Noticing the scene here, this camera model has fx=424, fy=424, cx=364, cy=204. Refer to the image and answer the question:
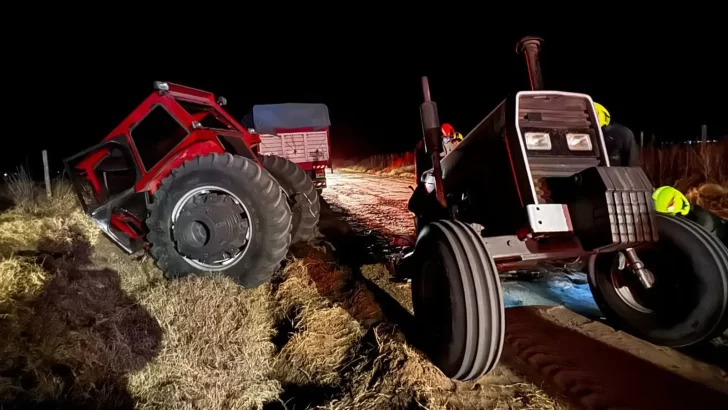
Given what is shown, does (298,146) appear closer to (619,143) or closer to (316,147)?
(316,147)

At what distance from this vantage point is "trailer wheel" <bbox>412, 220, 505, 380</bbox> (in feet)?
8.08

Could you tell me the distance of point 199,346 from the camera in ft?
10.8

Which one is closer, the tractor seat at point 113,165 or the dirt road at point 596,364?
the dirt road at point 596,364

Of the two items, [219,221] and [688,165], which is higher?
[219,221]

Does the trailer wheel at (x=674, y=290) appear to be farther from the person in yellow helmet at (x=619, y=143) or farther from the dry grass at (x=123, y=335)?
the dry grass at (x=123, y=335)

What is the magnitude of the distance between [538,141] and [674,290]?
5.39 ft

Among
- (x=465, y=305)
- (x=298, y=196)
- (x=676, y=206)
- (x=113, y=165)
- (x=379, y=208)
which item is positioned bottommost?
(x=379, y=208)

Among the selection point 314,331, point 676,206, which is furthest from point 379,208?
point 676,206

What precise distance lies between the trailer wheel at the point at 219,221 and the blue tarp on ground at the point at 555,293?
2489 millimetres

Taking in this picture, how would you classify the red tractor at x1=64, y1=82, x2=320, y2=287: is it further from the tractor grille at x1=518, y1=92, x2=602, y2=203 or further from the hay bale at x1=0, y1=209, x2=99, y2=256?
the tractor grille at x1=518, y1=92, x2=602, y2=203

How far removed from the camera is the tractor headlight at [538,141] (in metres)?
2.95

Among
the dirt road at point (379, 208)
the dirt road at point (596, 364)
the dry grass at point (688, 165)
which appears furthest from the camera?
the dry grass at point (688, 165)

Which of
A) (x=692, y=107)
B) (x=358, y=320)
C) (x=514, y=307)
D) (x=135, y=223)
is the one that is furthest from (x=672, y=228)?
(x=692, y=107)

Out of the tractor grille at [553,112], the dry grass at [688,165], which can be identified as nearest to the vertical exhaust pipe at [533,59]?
the tractor grille at [553,112]
